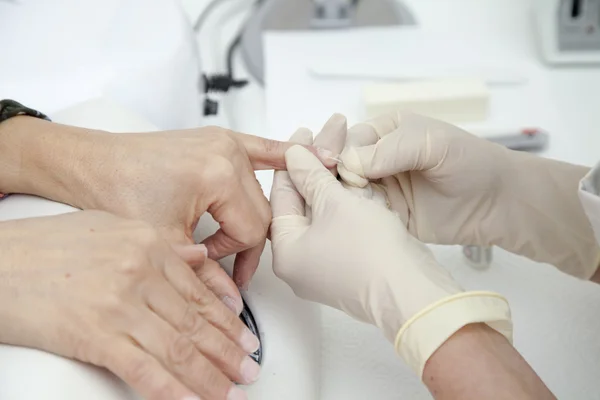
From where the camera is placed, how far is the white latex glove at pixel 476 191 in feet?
2.34

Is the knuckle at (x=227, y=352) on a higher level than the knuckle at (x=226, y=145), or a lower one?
lower

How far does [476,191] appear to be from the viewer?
74 centimetres

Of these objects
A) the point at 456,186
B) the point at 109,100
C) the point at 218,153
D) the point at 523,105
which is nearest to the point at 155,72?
the point at 109,100

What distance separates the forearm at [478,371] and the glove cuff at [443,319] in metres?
0.01

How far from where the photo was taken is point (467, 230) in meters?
0.76

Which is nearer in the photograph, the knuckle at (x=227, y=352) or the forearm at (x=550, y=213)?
the knuckle at (x=227, y=352)

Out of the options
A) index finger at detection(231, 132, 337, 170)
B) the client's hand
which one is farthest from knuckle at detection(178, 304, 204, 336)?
index finger at detection(231, 132, 337, 170)

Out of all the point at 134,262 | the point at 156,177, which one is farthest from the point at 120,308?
the point at 156,177

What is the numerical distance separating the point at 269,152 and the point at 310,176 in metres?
0.06

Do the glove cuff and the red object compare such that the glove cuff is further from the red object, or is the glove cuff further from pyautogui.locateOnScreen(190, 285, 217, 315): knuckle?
the red object

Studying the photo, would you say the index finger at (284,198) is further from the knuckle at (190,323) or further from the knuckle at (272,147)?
the knuckle at (190,323)

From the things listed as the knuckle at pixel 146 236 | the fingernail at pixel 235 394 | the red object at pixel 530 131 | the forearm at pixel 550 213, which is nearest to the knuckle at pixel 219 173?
the knuckle at pixel 146 236

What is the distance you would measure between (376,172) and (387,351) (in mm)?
206

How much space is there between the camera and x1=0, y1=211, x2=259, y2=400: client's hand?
0.51 m
